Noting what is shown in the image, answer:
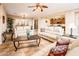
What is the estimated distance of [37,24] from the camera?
2408 millimetres

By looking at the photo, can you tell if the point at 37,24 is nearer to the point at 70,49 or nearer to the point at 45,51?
the point at 45,51

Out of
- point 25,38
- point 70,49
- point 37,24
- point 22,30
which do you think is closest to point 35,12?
point 37,24

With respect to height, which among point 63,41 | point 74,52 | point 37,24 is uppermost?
point 37,24

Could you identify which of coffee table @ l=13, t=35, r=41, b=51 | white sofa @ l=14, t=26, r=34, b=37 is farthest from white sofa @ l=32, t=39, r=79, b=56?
white sofa @ l=14, t=26, r=34, b=37

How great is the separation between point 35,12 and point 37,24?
9.4 inches

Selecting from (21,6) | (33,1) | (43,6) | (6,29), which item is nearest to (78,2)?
(43,6)

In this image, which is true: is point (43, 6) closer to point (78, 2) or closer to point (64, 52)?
point (78, 2)

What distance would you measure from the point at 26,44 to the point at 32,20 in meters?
0.48

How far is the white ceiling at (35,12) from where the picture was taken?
232 cm

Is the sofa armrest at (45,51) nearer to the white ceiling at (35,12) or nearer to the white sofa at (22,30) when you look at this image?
the white sofa at (22,30)

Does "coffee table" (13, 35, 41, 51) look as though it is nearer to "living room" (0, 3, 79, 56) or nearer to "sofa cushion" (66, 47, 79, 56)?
"living room" (0, 3, 79, 56)

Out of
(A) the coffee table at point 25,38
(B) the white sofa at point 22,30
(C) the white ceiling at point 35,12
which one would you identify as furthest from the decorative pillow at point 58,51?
(C) the white ceiling at point 35,12

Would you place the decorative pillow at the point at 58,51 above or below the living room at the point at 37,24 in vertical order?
below

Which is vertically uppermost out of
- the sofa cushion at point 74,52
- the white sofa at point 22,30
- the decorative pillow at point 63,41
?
the white sofa at point 22,30
